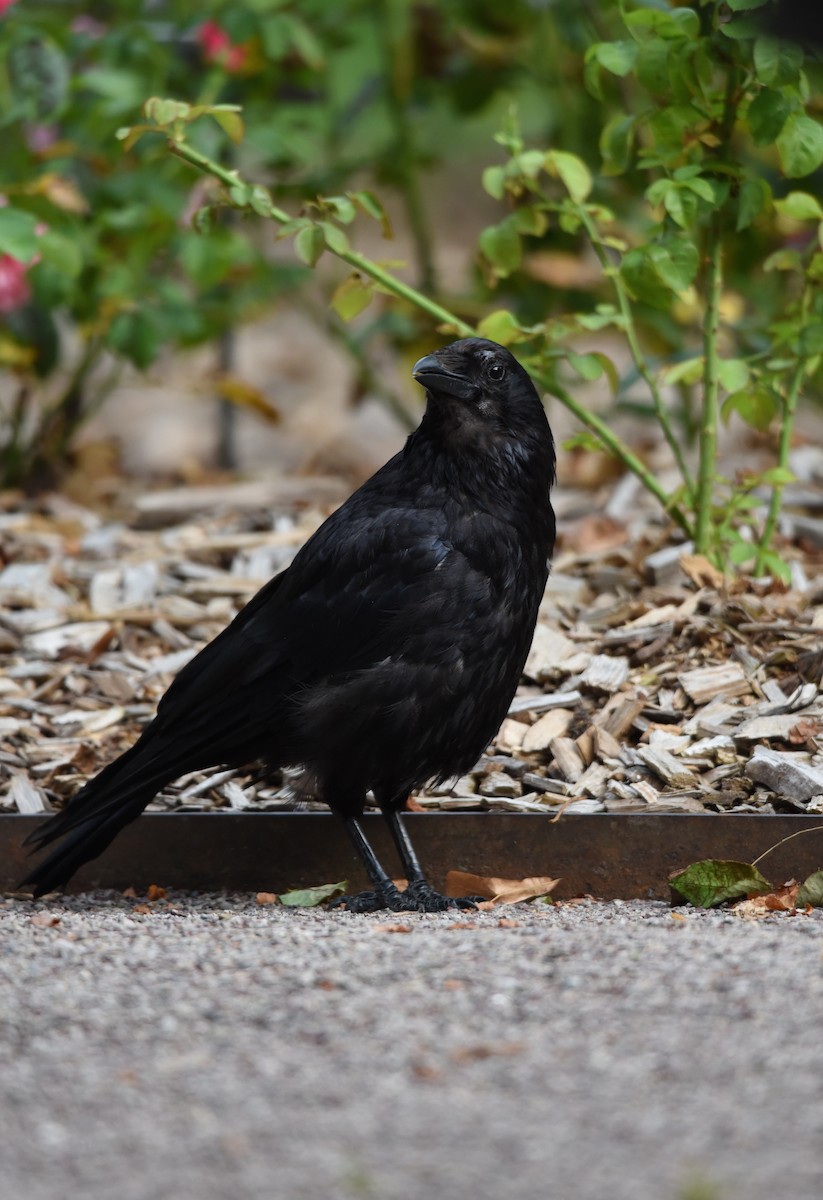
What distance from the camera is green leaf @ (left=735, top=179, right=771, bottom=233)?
145 inches

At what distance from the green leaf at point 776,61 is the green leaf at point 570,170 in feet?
1.84

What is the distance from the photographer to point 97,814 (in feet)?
10.9

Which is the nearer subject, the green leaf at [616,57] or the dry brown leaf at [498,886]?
the dry brown leaf at [498,886]

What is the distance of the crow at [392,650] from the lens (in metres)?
3.26

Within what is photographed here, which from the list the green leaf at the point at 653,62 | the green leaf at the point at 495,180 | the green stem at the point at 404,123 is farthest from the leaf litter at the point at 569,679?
the green stem at the point at 404,123

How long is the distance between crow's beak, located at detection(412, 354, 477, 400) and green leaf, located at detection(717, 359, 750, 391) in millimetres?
700

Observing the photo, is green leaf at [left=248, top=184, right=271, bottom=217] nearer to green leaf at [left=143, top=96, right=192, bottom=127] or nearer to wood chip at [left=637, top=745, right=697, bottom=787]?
green leaf at [left=143, top=96, right=192, bottom=127]

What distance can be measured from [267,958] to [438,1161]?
0.87m

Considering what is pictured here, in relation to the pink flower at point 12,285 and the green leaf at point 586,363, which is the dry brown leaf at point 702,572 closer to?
the green leaf at point 586,363

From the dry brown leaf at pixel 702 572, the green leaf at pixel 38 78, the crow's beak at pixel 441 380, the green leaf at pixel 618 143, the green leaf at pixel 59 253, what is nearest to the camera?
the crow's beak at pixel 441 380

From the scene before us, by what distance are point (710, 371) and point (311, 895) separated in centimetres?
166

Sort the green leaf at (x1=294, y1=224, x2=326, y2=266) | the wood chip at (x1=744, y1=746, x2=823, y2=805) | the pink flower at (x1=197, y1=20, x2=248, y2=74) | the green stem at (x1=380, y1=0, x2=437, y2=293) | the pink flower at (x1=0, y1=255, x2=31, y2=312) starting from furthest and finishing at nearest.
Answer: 1. the green stem at (x1=380, y1=0, x2=437, y2=293)
2. the pink flower at (x1=197, y1=20, x2=248, y2=74)
3. the pink flower at (x1=0, y1=255, x2=31, y2=312)
4. the green leaf at (x1=294, y1=224, x2=326, y2=266)
5. the wood chip at (x1=744, y1=746, x2=823, y2=805)

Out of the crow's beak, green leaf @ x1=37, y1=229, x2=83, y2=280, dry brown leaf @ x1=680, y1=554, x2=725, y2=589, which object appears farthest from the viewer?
green leaf @ x1=37, y1=229, x2=83, y2=280

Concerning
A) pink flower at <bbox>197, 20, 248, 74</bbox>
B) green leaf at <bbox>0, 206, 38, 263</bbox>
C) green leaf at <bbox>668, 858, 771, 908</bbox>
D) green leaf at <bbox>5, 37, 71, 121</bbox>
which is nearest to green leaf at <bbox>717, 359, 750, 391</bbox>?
green leaf at <bbox>668, 858, 771, 908</bbox>
